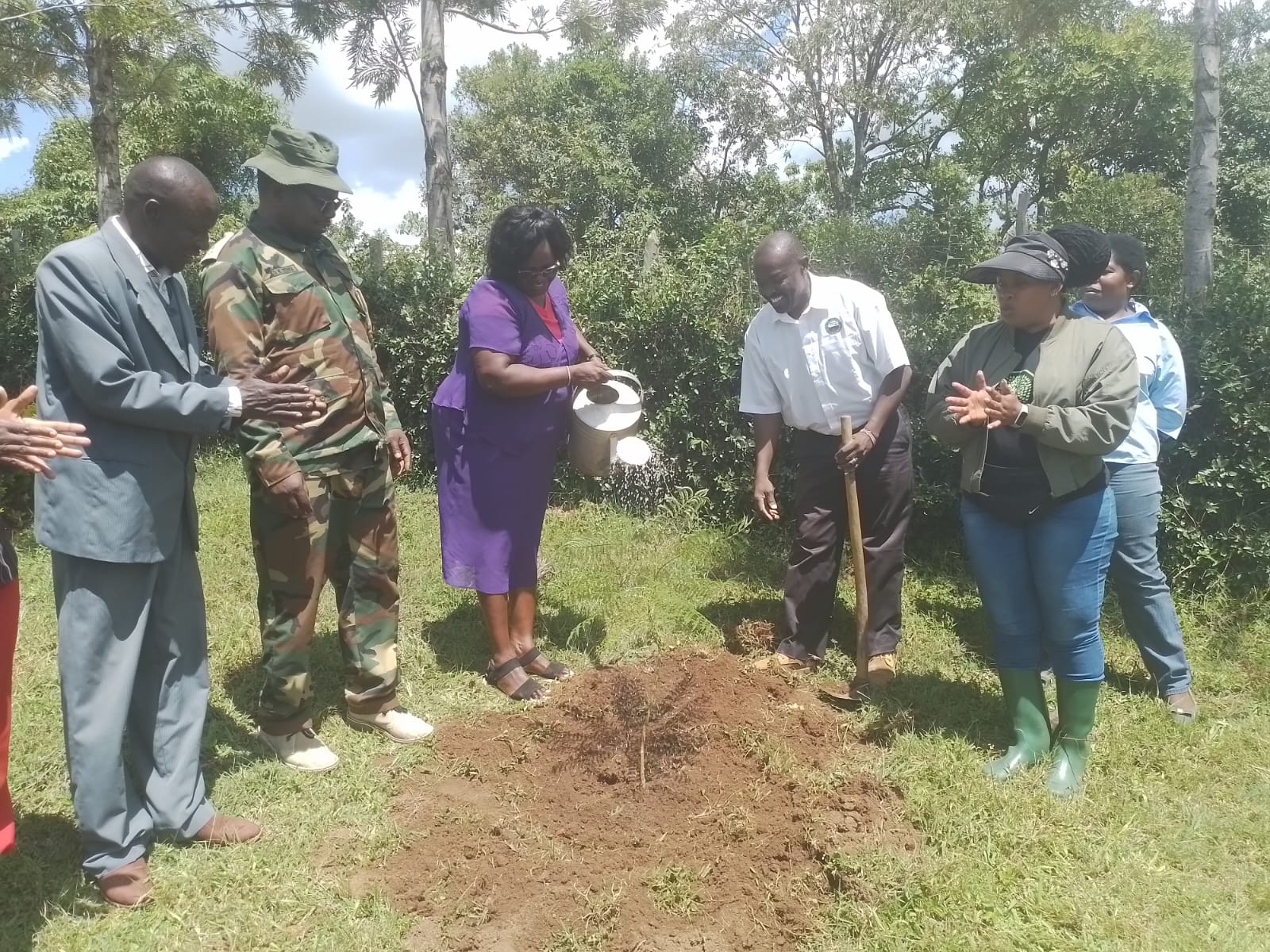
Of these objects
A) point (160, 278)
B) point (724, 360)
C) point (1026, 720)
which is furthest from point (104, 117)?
point (1026, 720)

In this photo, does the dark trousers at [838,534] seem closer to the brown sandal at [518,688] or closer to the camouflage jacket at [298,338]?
the brown sandal at [518,688]

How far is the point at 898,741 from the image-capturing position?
3.45 metres

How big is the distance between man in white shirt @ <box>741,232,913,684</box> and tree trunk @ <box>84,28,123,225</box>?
276 inches

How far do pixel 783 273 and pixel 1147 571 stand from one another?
1995 millimetres

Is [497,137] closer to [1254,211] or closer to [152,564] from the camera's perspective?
[1254,211]

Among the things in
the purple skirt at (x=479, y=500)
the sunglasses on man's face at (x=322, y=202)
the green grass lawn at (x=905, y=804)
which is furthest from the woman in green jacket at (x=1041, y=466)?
the sunglasses on man's face at (x=322, y=202)

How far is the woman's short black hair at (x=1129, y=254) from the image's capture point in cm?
383

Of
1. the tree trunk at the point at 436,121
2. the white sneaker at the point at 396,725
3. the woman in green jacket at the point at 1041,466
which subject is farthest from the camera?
the tree trunk at the point at 436,121

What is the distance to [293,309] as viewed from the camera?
10.1 ft

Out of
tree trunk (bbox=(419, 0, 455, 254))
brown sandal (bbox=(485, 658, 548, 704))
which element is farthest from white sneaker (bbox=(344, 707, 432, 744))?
tree trunk (bbox=(419, 0, 455, 254))

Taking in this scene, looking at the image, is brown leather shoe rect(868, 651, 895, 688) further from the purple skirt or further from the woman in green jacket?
the purple skirt

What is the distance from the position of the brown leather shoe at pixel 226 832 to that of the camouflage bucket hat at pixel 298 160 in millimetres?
2104

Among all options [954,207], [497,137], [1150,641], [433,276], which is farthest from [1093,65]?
Answer: [1150,641]

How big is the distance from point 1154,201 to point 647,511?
14625 millimetres
